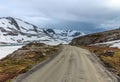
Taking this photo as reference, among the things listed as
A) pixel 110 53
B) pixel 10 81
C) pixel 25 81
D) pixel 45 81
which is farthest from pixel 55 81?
pixel 110 53

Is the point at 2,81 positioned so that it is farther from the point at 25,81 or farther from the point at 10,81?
the point at 25,81

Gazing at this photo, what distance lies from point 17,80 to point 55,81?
5.33m

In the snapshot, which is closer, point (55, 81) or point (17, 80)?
point (55, 81)

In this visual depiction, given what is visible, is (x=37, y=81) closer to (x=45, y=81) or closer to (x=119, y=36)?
(x=45, y=81)

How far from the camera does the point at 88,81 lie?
101 ft

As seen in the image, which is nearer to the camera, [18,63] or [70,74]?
[70,74]

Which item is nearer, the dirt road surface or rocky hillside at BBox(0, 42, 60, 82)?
the dirt road surface

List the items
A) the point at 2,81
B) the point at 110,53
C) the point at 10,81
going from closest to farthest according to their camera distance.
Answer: the point at 10,81 < the point at 2,81 < the point at 110,53

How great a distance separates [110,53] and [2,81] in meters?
45.3

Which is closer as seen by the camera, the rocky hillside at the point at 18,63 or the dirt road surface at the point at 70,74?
the dirt road surface at the point at 70,74

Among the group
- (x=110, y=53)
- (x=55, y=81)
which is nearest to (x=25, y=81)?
(x=55, y=81)

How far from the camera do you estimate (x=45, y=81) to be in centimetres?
3020

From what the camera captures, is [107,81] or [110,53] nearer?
[107,81]

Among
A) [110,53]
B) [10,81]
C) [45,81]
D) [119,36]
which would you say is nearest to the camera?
[45,81]
